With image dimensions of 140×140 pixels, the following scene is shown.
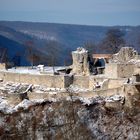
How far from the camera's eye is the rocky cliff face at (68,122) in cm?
3834

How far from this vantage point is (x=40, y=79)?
46.2 metres

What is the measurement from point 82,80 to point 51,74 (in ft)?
8.44

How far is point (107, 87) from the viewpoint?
4244cm

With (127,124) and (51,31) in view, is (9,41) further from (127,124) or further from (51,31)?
(127,124)

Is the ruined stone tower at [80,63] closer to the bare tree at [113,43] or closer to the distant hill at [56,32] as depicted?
the bare tree at [113,43]

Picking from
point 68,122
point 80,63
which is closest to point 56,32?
point 80,63

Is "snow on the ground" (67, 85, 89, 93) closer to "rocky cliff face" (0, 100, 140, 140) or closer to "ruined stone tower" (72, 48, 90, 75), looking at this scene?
"rocky cliff face" (0, 100, 140, 140)

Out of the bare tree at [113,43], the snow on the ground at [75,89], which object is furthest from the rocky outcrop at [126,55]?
the bare tree at [113,43]

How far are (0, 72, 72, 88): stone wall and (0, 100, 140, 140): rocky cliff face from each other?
9.97 feet

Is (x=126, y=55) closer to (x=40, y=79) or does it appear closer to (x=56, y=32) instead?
(x=40, y=79)

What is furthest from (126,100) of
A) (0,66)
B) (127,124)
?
(0,66)

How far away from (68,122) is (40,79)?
797cm

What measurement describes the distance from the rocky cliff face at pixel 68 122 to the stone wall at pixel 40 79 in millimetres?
3038

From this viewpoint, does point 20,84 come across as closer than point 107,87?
No
